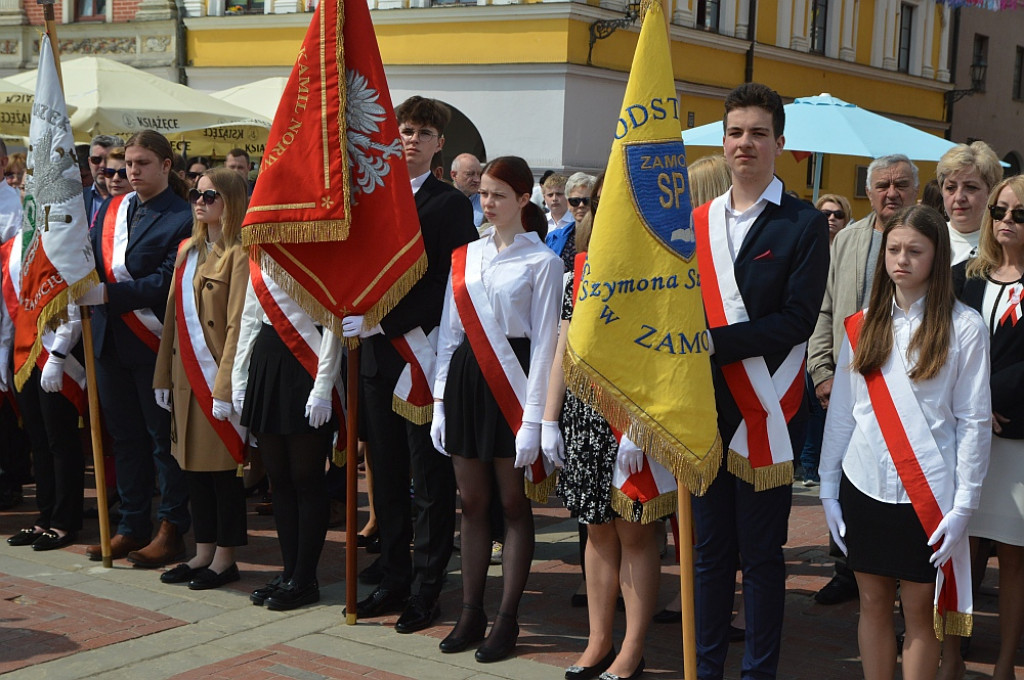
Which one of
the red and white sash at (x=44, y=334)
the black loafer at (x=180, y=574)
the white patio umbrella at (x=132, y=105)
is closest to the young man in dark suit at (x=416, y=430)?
the black loafer at (x=180, y=574)

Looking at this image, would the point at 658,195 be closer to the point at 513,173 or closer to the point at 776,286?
the point at 776,286

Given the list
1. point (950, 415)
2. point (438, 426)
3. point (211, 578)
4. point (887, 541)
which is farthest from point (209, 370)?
point (950, 415)

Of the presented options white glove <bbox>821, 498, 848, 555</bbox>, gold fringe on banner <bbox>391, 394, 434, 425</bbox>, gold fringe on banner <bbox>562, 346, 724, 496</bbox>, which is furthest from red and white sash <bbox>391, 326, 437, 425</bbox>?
white glove <bbox>821, 498, 848, 555</bbox>

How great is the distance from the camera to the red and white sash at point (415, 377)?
5449 mm

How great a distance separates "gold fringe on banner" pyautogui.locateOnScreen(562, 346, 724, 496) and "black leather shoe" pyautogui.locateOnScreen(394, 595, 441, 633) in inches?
59.1

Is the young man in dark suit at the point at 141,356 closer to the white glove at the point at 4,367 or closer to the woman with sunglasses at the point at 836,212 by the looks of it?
the white glove at the point at 4,367

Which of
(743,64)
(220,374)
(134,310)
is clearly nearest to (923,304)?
(220,374)

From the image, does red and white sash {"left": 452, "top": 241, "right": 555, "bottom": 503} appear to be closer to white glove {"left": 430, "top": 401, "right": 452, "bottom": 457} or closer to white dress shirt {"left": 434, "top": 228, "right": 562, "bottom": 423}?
white dress shirt {"left": 434, "top": 228, "right": 562, "bottom": 423}

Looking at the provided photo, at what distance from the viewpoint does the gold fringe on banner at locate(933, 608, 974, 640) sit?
13.3ft

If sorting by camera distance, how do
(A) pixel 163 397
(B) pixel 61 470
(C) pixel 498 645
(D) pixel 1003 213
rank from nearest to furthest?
(D) pixel 1003 213, (C) pixel 498 645, (A) pixel 163 397, (B) pixel 61 470

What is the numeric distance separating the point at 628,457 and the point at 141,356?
305 cm

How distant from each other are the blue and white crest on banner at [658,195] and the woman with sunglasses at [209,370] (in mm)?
2495

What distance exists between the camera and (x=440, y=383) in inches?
204

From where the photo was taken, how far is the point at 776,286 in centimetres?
435
